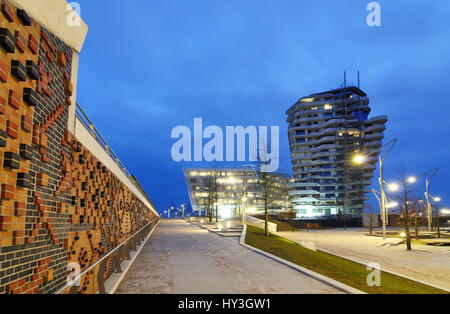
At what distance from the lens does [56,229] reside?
5453mm

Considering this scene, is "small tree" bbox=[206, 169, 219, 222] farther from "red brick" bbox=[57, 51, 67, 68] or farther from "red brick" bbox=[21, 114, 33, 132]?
"red brick" bbox=[21, 114, 33, 132]

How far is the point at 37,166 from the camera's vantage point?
4727 millimetres

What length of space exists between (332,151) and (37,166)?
97433 millimetres

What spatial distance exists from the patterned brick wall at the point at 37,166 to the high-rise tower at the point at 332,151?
90676mm

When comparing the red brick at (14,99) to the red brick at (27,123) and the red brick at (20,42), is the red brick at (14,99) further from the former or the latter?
the red brick at (20,42)

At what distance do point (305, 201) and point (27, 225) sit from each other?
9442 cm

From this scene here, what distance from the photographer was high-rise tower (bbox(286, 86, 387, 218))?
92.8 meters

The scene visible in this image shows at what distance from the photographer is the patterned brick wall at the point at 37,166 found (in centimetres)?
388

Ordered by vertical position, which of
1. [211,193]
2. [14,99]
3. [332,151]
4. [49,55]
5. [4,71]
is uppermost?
[332,151]

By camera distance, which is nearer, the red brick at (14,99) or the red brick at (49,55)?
the red brick at (14,99)

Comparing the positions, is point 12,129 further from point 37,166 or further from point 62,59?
point 62,59

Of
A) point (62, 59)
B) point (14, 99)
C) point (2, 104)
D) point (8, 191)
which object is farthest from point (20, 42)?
point (8, 191)

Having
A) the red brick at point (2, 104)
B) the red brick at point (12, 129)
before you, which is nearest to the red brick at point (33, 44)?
the red brick at point (2, 104)
